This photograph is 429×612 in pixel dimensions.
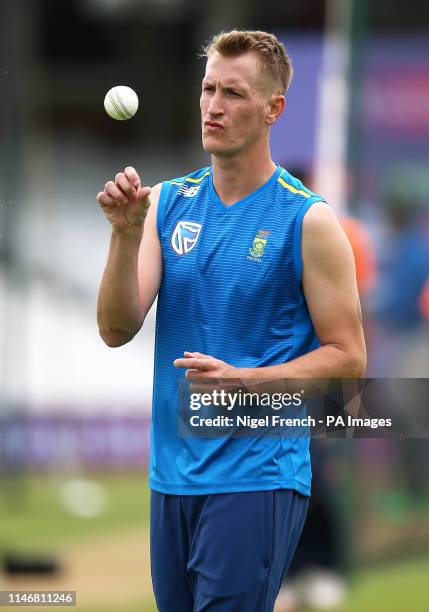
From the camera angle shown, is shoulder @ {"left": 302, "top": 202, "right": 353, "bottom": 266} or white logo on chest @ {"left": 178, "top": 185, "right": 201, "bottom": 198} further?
white logo on chest @ {"left": 178, "top": 185, "right": 201, "bottom": 198}

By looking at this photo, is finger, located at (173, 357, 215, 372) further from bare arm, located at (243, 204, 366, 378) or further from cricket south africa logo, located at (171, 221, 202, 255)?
cricket south africa logo, located at (171, 221, 202, 255)

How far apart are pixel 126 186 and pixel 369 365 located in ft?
20.0

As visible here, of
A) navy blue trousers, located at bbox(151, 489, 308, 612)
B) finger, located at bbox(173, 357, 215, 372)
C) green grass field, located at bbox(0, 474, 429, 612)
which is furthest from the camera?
green grass field, located at bbox(0, 474, 429, 612)

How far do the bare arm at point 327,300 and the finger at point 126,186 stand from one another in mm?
596

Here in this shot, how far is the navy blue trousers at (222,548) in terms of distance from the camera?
4352 millimetres

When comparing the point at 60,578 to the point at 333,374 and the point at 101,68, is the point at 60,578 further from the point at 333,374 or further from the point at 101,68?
the point at 101,68

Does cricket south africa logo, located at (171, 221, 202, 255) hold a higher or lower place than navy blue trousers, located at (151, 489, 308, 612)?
higher

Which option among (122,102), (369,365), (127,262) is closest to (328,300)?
(127,262)

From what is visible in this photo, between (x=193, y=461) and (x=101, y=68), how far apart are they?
22137 mm

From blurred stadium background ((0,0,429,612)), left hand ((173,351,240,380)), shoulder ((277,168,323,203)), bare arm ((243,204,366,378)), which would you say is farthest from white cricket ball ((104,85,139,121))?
blurred stadium background ((0,0,429,612))

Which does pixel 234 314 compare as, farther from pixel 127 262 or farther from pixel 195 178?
pixel 195 178

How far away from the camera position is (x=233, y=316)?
447cm

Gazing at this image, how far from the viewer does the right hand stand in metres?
4.31

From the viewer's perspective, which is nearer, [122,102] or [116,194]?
[116,194]
